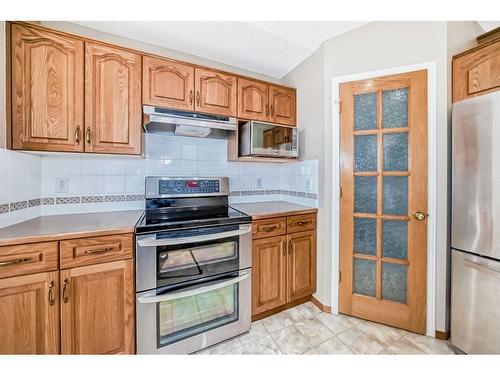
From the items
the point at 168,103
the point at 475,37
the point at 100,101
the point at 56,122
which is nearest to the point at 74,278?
the point at 56,122

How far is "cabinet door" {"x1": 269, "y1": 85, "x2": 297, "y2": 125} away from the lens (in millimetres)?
2188

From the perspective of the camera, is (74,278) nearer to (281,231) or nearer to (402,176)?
(281,231)

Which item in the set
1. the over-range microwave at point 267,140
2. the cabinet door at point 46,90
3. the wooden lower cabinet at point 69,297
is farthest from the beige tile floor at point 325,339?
the cabinet door at point 46,90

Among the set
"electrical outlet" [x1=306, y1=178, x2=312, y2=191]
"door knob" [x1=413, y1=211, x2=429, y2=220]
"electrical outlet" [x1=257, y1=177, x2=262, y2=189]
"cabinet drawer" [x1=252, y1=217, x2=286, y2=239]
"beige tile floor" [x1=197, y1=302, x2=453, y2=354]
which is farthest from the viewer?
"electrical outlet" [x1=257, y1=177, x2=262, y2=189]

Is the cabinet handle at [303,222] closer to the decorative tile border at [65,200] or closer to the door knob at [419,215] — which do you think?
the door knob at [419,215]

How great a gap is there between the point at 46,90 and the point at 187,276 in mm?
1510

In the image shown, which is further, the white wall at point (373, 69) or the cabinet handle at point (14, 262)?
the white wall at point (373, 69)

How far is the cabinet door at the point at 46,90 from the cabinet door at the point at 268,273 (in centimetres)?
155

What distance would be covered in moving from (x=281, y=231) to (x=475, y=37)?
220 cm

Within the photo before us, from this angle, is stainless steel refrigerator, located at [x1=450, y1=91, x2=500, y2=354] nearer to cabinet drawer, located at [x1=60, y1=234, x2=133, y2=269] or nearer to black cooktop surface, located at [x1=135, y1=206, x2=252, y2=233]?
black cooktop surface, located at [x1=135, y1=206, x2=252, y2=233]

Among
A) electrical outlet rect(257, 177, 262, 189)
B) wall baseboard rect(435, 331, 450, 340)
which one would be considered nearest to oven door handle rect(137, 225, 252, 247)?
electrical outlet rect(257, 177, 262, 189)

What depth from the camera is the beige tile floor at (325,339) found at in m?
1.52

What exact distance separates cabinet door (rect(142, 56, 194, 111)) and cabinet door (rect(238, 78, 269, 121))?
0.46 meters
